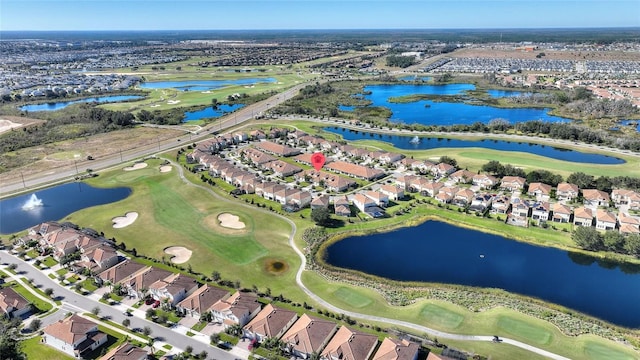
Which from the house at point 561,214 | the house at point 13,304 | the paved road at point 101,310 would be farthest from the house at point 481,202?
the house at point 13,304

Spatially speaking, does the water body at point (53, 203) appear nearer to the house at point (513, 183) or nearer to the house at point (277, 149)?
the house at point (277, 149)

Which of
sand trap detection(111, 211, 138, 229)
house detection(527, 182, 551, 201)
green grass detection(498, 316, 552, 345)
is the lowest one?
green grass detection(498, 316, 552, 345)

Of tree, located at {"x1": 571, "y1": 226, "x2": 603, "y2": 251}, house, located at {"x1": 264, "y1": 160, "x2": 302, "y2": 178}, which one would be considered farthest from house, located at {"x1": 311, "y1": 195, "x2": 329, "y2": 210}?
tree, located at {"x1": 571, "y1": 226, "x2": 603, "y2": 251}

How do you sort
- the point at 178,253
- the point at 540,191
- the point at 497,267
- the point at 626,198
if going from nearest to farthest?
the point at 497,267 < the point at 178,253 < the point at 626,198 < the point at 540,191

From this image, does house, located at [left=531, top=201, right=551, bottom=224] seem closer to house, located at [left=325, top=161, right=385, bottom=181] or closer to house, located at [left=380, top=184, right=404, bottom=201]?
house, located at [left=380, top=184, right=404, bottom=201]

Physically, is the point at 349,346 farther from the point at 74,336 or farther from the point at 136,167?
the point at 136,167

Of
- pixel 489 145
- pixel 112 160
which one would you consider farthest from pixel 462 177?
pixel 112 160
